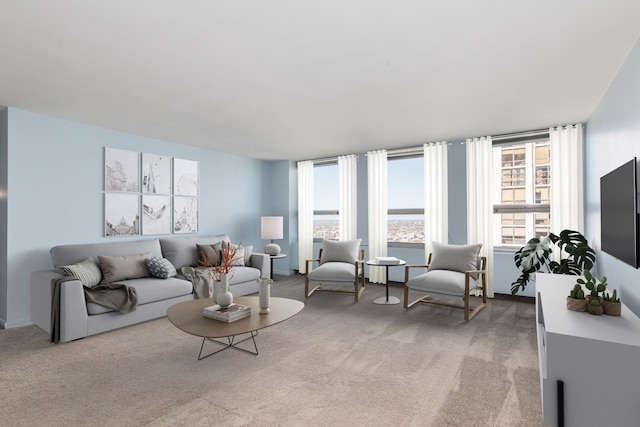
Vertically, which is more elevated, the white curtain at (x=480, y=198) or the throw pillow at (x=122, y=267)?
the white curtain at (x=480, y=198)

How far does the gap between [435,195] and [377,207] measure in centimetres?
105

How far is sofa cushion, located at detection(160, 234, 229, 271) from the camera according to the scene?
16.6 ft

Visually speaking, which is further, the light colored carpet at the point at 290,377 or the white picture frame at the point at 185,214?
the white picture frame at the point at 185,214

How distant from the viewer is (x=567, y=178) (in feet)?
15.2

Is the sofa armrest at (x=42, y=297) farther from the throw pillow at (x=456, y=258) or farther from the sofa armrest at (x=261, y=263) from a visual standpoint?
the throw pillow at (x=456, y=258)

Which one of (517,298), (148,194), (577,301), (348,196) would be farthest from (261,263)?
(577,301)

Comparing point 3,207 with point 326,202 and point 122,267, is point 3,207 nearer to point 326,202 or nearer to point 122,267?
point 122,267

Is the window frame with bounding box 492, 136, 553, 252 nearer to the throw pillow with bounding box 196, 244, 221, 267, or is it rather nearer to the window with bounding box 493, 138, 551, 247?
the window with bounding box 493, 138, 551, 247

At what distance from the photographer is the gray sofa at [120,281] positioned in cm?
341

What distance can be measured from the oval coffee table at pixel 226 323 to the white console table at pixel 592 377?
1.93 m

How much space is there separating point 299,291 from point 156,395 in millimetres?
3393

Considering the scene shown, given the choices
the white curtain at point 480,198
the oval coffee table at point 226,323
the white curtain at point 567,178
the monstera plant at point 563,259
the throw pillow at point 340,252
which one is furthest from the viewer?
the throw pillow at point 340,252

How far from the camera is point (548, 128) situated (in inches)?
188

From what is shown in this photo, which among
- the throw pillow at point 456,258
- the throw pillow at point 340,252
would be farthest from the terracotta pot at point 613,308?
the throw pillow at point 340,252
